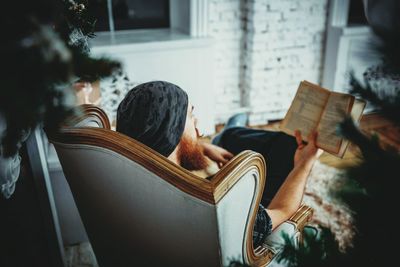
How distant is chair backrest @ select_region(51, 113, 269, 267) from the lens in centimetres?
86

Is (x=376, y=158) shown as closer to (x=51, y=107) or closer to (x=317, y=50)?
(x=51, y=107)

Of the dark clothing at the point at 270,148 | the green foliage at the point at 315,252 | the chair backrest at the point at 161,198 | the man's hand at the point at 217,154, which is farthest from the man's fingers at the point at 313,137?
the green foliage at the point at 315,252

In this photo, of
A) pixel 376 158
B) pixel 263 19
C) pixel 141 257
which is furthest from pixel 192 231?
pixel 263 19

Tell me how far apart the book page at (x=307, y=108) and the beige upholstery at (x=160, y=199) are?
0.59m

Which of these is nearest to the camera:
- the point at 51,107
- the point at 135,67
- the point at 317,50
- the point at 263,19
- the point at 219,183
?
the point at 51,107

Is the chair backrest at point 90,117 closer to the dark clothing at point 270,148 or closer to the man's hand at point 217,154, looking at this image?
the man's hand at point 217,154

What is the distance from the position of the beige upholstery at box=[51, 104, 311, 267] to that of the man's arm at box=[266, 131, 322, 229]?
166 millimetres

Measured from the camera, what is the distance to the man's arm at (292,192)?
126 cm

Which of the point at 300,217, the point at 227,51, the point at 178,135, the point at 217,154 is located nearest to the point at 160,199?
the point at 178,135

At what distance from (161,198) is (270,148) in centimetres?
97

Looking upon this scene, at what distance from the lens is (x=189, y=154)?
1208mm

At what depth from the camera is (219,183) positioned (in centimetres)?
83

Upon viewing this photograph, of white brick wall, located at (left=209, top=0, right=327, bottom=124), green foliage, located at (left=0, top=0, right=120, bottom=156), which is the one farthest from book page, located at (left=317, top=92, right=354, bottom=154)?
white brick wall, located at (left=209, top=0, right=327, bottom=124)

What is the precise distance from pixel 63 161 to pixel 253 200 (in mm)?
522
